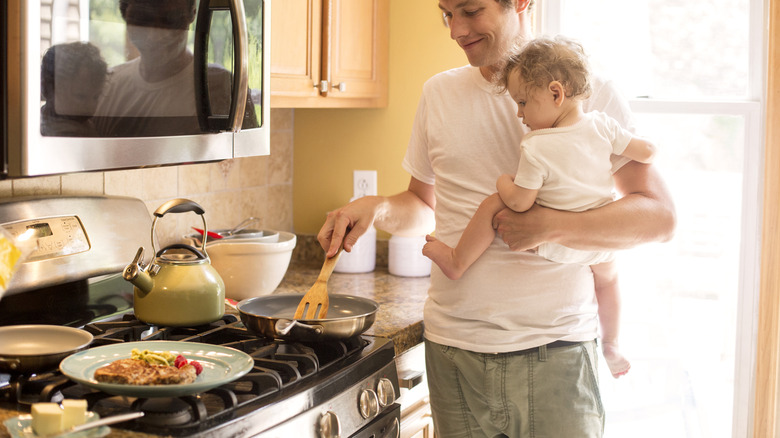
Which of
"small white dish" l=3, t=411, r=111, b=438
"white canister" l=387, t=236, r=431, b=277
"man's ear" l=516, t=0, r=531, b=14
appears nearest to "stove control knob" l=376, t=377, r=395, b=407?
"small white dish" l=3, t=411, r=111, b=438

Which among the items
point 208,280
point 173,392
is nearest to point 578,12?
point 208,280

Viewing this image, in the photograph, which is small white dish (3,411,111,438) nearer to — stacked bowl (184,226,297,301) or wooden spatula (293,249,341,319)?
wooden spatula (293,249,341,319)

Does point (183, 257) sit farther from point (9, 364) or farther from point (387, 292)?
point (387, 292)

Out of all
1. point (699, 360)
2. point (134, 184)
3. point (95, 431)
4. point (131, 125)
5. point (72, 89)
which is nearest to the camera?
point (95, 431)

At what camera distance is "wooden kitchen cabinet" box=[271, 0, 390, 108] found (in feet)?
6.92

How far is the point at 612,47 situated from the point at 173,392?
1812 mm

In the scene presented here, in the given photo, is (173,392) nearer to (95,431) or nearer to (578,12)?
(95,431)

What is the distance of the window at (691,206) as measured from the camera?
235 cm

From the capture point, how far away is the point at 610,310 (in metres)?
1.77

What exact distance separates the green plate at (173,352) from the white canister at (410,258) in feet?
3.97

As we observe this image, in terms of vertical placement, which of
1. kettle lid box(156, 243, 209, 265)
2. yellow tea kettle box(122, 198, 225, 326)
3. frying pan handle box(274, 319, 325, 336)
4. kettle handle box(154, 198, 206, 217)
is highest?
kettle handle box(154, 198, 206, 217)

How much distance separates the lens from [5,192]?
1671mm

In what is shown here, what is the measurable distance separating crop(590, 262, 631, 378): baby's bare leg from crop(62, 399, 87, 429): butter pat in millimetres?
1036

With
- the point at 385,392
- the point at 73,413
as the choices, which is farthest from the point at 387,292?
the point at 73,413
